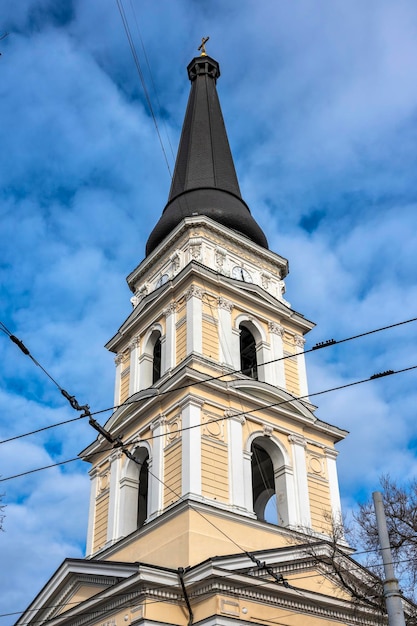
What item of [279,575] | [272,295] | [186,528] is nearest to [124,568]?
[186,528]

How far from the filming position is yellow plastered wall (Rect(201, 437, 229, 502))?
2295cm

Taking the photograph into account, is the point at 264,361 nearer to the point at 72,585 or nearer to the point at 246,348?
the point at 246,348


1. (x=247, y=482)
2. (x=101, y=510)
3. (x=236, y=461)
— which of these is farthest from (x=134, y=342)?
(x=247, y=482)

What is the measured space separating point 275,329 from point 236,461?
22.4 ft

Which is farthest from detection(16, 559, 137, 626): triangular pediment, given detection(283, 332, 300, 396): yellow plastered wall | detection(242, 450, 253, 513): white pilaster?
detection(283, 332, 300, 396): yellow plastered wall

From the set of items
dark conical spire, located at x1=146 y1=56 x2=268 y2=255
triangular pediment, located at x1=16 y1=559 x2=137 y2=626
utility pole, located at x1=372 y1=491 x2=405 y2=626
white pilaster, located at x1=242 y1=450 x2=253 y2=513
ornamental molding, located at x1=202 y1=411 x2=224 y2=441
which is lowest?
utility pole, located at x1=372 y1=491 x2=405 y2=626

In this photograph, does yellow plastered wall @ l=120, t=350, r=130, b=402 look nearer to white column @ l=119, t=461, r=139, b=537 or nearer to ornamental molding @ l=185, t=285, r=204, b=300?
white column @ l=119, t=461, r=139, b=537

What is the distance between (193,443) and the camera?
23.4m

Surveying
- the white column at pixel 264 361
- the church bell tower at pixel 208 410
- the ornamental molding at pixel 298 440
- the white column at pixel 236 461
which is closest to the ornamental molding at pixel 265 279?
the church bell tower at pixel 208 410

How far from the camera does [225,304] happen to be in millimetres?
28156

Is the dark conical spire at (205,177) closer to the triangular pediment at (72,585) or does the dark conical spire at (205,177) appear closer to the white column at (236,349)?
the white column at (236,349)

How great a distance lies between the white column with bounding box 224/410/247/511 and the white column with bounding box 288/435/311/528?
2148mm

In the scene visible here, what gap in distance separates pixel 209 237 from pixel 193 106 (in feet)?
38.8

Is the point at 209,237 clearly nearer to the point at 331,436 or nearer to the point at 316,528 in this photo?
the point at 331,436
